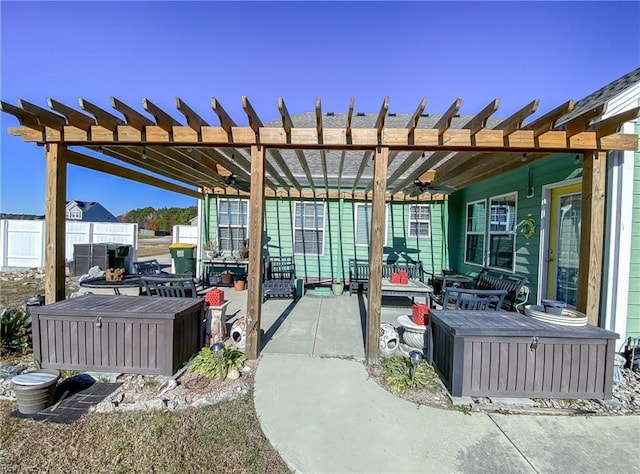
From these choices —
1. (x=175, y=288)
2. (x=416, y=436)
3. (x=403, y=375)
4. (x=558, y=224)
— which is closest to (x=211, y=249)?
(x=175, y=288)

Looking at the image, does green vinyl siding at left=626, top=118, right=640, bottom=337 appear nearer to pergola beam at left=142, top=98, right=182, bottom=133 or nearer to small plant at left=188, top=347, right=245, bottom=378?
small plant at left=188, top=347, right=245, bottom=378

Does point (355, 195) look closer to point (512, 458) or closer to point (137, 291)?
point (137, 291)

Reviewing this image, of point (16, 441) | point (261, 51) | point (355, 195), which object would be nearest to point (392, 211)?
point (355, 195)

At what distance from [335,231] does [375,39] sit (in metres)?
4.51

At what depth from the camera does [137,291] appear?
16.9 ft

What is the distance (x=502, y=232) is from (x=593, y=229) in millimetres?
2640

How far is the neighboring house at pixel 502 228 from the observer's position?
3352 mm

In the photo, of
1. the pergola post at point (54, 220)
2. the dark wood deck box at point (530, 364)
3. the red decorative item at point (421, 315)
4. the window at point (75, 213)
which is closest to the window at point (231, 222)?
the pergola post at point (54, 220)

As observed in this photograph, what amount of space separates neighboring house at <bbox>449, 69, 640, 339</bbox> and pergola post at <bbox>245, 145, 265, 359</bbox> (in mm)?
3406

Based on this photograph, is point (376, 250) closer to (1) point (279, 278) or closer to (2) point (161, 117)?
(2) point (161, 117)

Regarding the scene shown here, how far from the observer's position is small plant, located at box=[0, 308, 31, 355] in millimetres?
3551

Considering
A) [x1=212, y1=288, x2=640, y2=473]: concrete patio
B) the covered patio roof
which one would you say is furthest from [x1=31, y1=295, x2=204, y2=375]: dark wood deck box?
the covered patio roof

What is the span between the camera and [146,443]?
212cm

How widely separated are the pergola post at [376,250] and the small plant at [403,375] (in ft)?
0.70
